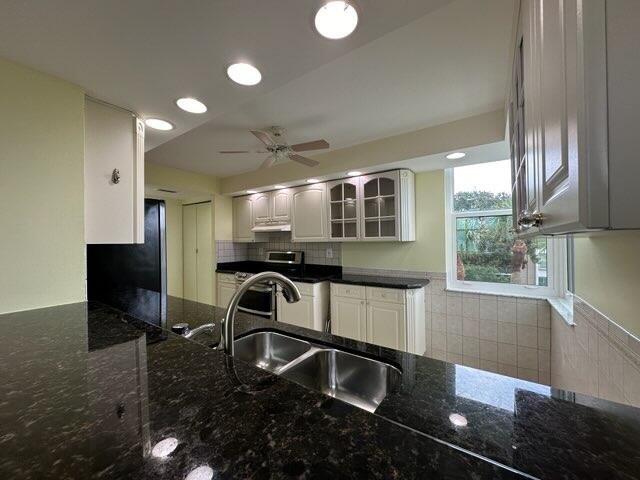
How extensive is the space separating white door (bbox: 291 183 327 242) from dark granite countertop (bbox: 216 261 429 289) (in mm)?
463

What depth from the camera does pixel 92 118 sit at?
1.39 meters

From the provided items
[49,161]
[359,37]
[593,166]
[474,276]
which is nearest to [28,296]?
[49,161]

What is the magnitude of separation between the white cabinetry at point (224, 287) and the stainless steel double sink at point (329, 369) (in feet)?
8.73

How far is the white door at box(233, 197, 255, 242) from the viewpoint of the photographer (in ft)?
13.2

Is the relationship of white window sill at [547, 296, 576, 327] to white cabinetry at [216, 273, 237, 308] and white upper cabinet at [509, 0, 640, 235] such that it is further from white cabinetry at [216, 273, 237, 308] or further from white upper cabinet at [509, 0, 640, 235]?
white cabinetry at [216, 273, 237, 308]

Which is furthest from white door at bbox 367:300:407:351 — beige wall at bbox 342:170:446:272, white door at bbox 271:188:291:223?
white door at bbox 271:188:291:223

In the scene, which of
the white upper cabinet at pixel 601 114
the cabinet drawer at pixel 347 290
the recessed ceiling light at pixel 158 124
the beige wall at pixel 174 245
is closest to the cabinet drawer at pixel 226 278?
the beige wall at pixel 174 245

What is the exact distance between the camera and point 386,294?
2627mm

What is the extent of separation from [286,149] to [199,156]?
1293 millimetres

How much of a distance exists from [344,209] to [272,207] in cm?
117

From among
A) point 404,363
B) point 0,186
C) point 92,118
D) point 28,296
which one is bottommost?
point 404,363

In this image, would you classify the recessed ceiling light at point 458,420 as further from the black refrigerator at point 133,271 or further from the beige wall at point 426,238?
the beige wall at point 426,238

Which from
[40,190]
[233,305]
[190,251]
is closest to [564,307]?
[233,305]

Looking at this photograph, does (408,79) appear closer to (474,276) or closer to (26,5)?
(26,5)
